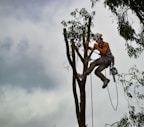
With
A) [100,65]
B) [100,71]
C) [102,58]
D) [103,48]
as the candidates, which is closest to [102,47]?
[103,48]

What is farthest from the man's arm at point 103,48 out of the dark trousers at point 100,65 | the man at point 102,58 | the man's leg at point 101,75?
the man's leg at point 101,75

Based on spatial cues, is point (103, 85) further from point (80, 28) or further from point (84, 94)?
point (80, 28)

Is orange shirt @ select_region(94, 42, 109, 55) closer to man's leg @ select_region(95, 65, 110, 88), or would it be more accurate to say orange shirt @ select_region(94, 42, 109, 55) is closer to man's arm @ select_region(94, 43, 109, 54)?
man's arm @ select_region(94, 43, 109, 54)

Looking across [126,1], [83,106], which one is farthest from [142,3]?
[83,106]

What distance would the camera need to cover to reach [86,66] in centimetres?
882

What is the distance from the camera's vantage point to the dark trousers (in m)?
8.41

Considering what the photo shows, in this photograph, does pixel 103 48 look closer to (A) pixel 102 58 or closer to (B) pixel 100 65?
(A) pixel 102 58

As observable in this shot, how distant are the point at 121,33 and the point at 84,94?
4.27 metres

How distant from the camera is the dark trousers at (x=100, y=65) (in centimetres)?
841

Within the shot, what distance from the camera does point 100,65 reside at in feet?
28.0

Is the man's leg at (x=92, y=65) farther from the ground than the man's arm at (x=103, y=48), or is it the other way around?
the man's arm at (x=103, y=48)

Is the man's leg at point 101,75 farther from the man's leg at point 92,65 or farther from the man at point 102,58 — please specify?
the man's leg at point 92,65

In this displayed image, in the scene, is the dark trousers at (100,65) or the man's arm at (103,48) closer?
the man's arm at (103,48)

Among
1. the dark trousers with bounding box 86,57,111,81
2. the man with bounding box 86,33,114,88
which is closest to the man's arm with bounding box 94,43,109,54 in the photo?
the man with bounding box 86,33,114,88
